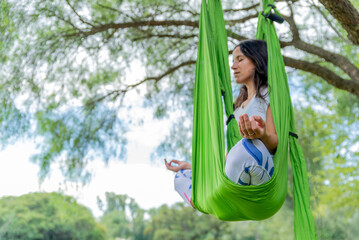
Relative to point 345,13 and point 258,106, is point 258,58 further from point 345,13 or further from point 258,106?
point 345,13

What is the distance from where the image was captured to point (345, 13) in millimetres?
2156

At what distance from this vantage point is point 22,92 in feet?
12.7

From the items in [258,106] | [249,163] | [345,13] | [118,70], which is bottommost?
[249,163]

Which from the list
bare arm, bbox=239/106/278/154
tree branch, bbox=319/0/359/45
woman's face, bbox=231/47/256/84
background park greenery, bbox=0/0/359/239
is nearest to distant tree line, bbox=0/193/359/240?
background park greenery, bbox=0/0/359/239

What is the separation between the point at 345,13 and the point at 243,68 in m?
0.79

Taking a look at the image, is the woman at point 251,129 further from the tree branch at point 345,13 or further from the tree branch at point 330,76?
the tree branch at point 330,76

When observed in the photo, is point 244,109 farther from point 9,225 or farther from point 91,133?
point 9,225

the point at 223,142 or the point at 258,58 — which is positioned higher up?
the point at 258,58

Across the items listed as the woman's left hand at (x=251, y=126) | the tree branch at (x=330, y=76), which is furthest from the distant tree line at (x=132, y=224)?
the woman's left hand at (x=251, y=126)

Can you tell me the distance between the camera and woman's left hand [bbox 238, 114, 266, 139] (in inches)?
52.8

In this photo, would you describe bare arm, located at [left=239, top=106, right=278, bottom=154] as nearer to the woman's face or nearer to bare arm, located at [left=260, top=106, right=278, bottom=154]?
bare arm, located at [left=260, top=106, right=278, bottom=154]

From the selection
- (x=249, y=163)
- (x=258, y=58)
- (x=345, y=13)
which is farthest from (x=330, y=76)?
(x=249, y=163)

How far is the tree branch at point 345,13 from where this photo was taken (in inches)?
82.9

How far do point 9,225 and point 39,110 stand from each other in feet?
21.2
